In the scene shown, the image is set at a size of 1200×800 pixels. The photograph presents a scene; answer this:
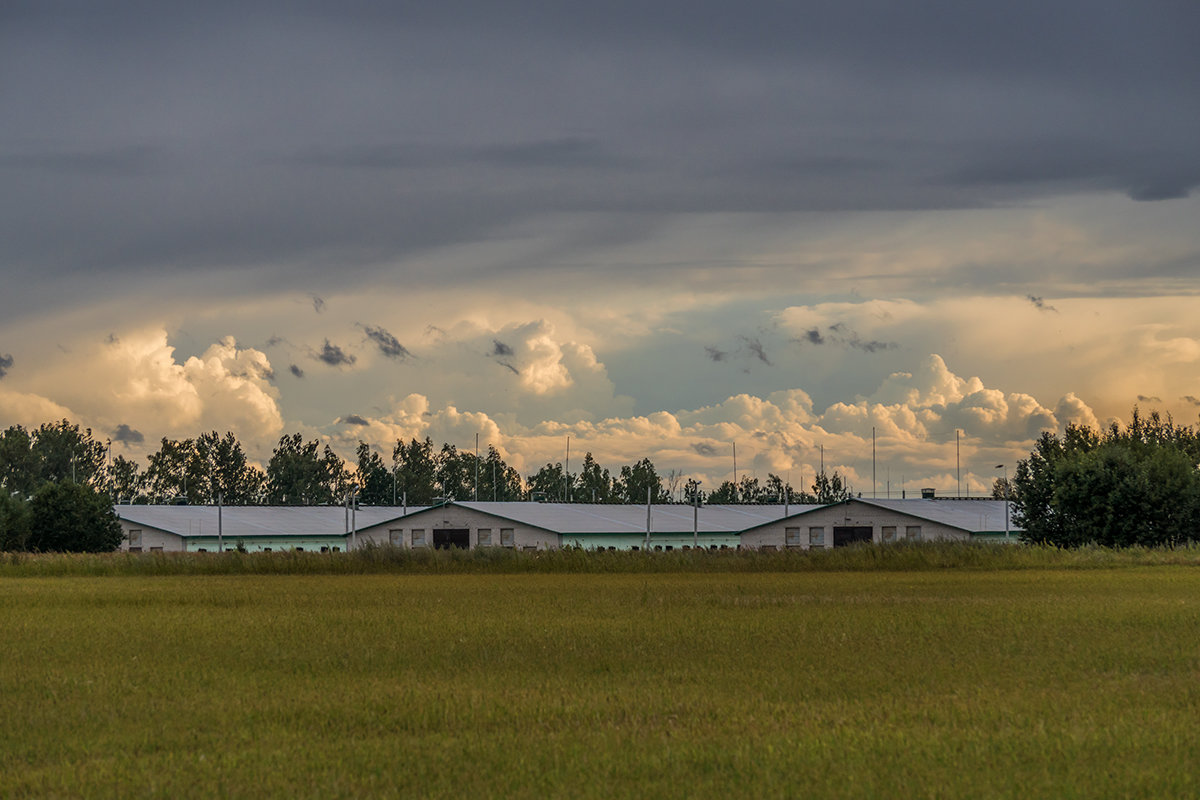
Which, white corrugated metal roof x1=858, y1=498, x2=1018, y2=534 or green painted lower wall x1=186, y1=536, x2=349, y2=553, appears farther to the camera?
green painted lower wall x1=186, y1=536, x2=349, y2=553

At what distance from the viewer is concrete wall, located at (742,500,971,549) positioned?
9838 cm

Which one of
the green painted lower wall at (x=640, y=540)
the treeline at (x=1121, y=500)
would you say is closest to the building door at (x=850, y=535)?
the green painted lower wall at (x=640, y=540)

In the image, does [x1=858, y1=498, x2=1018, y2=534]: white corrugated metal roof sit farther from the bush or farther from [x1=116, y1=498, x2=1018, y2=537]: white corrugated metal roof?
the bush

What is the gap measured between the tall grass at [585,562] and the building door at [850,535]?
4196 centimetres

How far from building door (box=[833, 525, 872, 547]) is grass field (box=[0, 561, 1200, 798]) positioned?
71788mm

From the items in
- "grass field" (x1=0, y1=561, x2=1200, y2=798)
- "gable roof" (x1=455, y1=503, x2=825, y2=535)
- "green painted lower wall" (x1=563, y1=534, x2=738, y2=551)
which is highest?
"gable roof" (x1=455, y1=503, x2=825, y2=535)

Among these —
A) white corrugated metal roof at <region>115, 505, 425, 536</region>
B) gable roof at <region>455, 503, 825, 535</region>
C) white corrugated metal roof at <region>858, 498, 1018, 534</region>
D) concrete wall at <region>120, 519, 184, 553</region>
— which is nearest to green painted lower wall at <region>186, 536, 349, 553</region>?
white corrugated metal roof at <region>115, 505, 425, 536</region>

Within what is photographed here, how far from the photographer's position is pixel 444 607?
29.0m

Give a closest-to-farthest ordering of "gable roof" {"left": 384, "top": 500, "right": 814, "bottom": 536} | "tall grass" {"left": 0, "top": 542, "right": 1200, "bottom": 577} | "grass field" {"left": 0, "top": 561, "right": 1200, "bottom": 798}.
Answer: "grass field" {"left": 0, "top": 561, "right": 1200, "bottom": 798} < "tall grass" {"left": 0, "top": 542, "right": 1200, "bottom": 577} < "gable roof" {"left": 384, "top": 500, "right": 814, "bottom": 536}

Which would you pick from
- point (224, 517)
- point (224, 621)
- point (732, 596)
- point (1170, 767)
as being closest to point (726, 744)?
point (1170, 767)

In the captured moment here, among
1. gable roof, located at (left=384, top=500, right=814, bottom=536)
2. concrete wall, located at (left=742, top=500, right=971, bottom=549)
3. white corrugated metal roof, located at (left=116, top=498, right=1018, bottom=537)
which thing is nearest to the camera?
concrete wall, located at (left=742, top=500, right=971, bottom=549)

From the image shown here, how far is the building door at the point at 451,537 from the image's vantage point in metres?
99.1

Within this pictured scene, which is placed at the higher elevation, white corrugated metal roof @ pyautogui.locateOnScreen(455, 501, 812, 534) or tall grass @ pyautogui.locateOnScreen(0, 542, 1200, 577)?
white corrugated metal roof @ pyautogui.locateOnScreen(455, 501, 812, 534)

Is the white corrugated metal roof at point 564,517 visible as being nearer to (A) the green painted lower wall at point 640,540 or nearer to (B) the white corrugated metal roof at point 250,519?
(B) the white corrugated metal roof at point 250,519
